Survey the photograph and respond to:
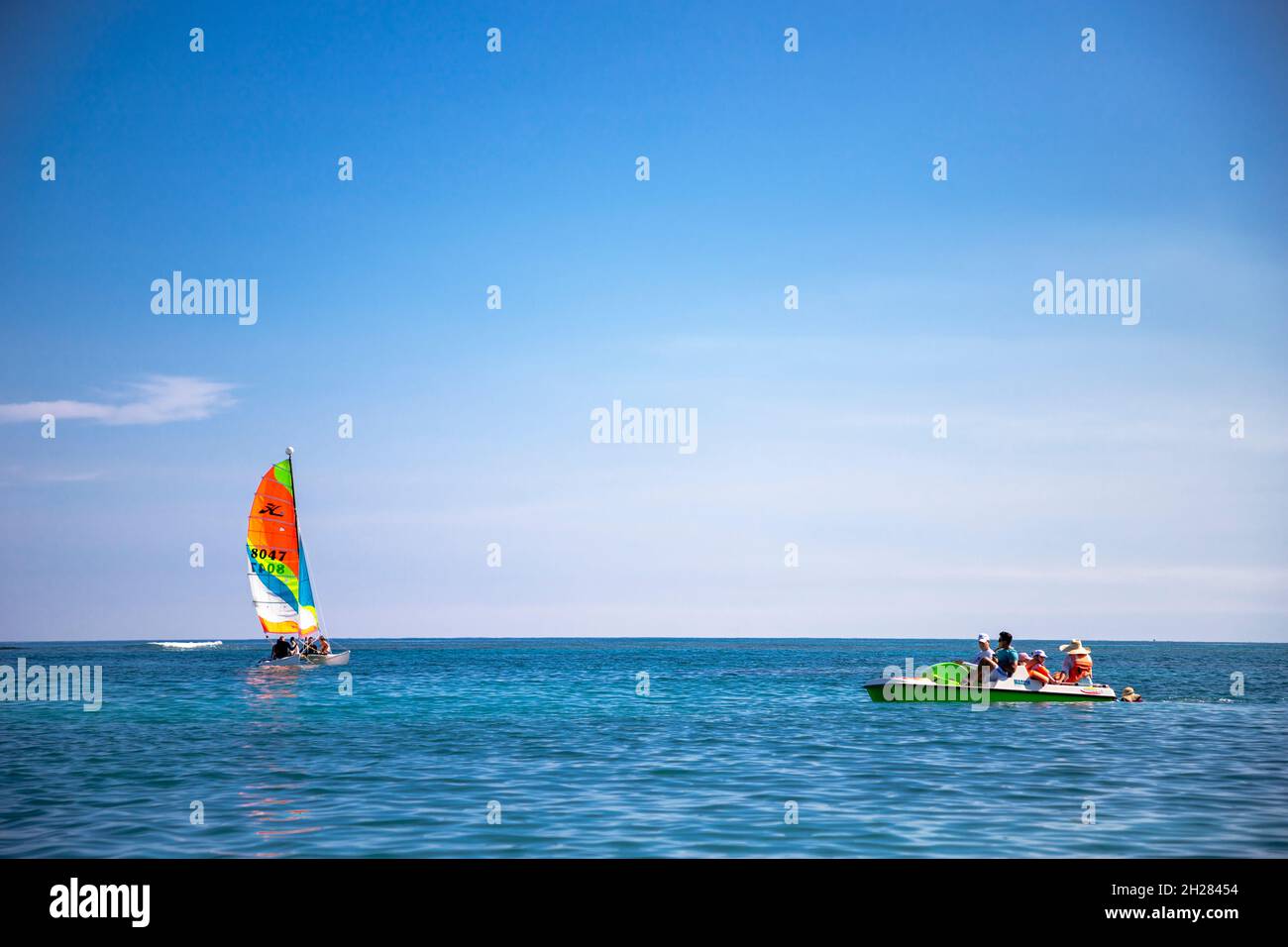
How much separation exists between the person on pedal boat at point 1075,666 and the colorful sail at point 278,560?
4711 centimetres

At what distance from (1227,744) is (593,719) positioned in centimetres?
1974

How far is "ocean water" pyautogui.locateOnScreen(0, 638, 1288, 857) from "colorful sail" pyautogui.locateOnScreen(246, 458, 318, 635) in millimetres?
24725

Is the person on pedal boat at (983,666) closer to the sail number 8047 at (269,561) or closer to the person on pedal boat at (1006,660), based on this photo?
the person on pedal boat at (1006,660)

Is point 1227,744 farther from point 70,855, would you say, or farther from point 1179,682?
point 1179,682

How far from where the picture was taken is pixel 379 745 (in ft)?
90.9

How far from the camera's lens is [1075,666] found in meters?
37.2

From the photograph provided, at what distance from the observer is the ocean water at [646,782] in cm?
1531
